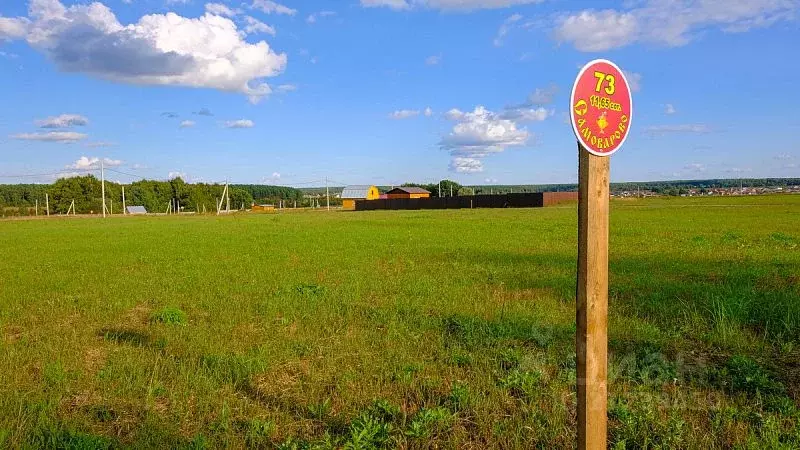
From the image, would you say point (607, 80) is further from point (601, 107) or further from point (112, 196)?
point (112, 196)

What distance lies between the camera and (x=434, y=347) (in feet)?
21.1

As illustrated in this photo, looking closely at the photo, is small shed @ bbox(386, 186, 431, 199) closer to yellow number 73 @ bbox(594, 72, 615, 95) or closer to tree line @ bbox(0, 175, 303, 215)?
tree line @ bbox(0, 175, 303, 215)

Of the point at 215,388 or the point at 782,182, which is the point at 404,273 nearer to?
the point at 215,388

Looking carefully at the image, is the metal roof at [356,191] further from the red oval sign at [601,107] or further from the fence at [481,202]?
the red oval sign at [601,107]

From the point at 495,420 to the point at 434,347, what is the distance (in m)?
2.01

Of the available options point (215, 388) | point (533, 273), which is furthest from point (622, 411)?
point (533, 273)

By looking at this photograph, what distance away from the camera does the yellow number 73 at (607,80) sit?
10.4ft

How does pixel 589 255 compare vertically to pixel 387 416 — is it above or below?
above

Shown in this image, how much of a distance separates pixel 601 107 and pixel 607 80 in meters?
0.17

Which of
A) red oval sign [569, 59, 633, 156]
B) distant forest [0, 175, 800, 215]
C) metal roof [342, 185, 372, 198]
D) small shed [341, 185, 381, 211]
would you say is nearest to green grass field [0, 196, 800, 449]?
red oval sign [569, 59, 633, 156]

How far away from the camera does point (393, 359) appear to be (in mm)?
6051

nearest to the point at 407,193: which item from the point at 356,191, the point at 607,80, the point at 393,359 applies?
the point at 356,191

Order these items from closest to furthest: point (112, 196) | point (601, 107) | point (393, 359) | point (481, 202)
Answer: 1. point (601, 107)
2. point (393, 359)
3. point (481, 202)
4. point (112, 196)

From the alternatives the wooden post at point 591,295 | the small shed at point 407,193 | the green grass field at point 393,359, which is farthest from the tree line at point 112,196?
the wooden post at point 591,295
